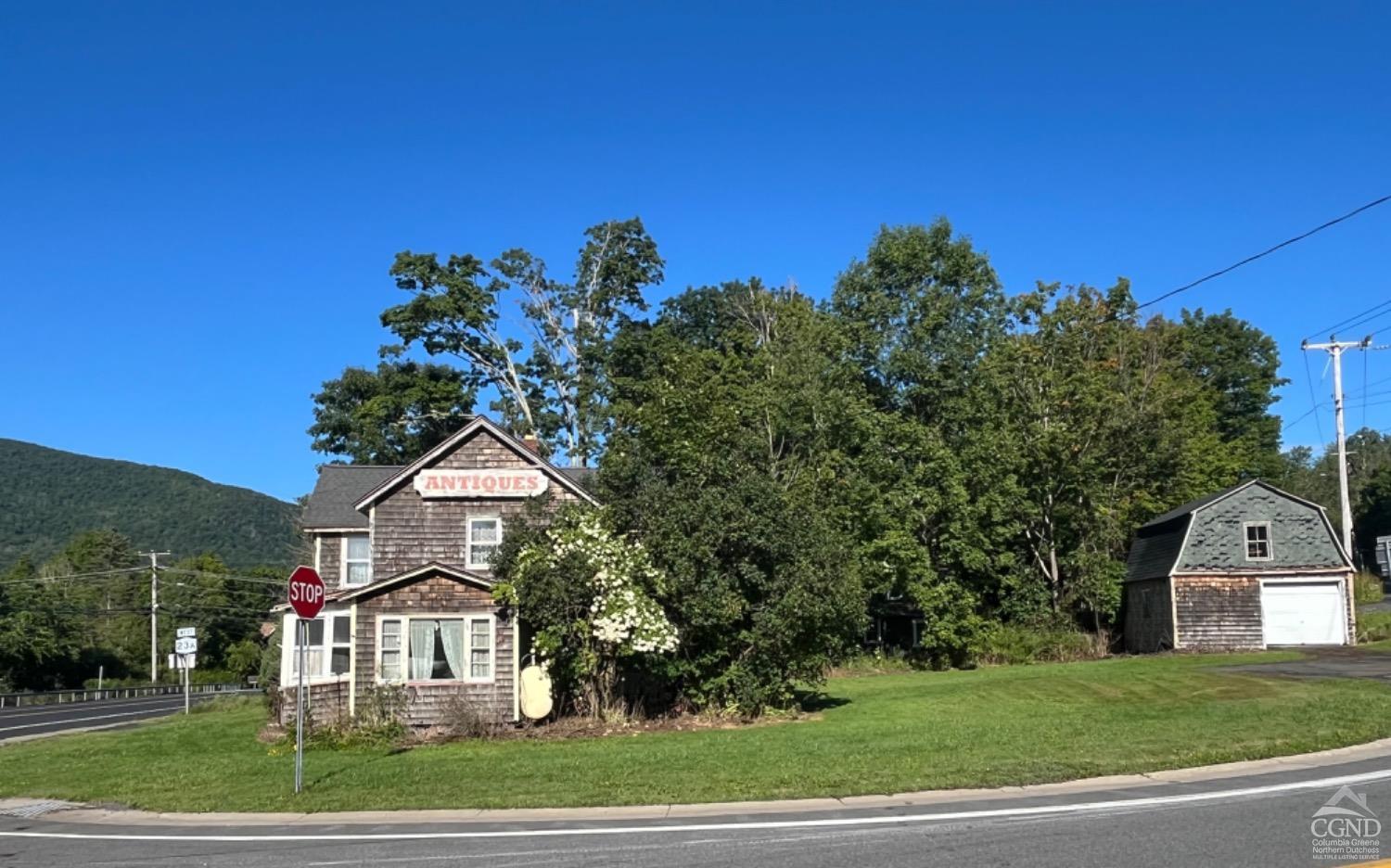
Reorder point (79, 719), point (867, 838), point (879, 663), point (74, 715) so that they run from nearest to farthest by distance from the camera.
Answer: point (867, 838), point (879, 663), point (79, 719), point (74, 715)

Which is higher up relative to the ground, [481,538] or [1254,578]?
[481,538]

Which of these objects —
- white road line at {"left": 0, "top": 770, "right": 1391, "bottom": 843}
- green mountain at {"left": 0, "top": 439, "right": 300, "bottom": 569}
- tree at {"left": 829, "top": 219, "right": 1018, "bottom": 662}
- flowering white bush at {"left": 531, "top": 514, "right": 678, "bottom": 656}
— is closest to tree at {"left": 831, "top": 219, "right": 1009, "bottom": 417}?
tree at {"left": 829, "top": 219, "right": 1018, "bottom": 662}

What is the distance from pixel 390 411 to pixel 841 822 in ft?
165

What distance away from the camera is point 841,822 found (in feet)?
34.6

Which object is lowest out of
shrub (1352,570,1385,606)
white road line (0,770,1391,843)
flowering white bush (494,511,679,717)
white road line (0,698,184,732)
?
white road line (0,698,184,732)

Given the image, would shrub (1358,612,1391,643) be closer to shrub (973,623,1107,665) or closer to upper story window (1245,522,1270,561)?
upper story window (1245,522,1270,561)

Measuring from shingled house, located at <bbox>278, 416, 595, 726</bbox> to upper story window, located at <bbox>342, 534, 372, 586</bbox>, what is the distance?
3cm

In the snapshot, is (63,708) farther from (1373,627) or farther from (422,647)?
(1373,627)

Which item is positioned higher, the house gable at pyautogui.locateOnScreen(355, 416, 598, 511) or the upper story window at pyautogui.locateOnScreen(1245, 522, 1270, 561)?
the house gable at pyautogui.locateOnScreen(355, 416, 598, 511)

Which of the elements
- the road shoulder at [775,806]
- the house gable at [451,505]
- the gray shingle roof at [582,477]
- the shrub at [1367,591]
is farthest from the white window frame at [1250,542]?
the road shoulder at [775,806]

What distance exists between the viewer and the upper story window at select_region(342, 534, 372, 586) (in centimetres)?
3058

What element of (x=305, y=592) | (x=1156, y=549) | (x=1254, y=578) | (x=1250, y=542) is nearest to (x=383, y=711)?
(x=305, y=592)

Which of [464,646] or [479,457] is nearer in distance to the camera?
[464,646]

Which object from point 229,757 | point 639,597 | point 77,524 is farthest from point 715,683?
point 77,524
